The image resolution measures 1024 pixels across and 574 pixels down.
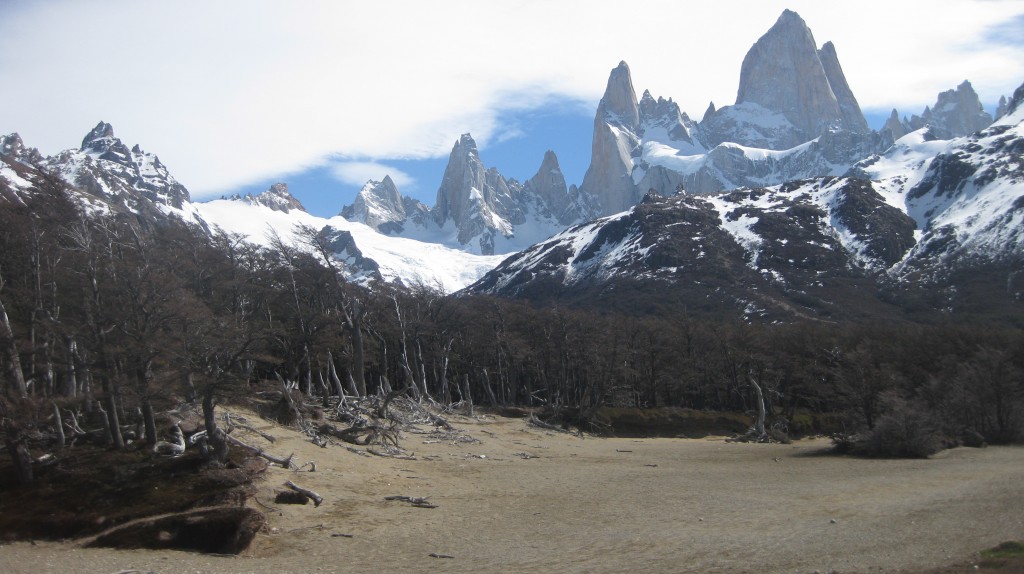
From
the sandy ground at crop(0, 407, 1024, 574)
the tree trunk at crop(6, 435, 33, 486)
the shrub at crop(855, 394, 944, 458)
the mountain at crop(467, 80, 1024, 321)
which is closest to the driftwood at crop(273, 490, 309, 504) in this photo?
the sandy ground at crop(0, 407, 1024, 574)

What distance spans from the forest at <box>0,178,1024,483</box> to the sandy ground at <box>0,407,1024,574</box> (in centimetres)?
413

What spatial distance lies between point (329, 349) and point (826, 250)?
447 ft

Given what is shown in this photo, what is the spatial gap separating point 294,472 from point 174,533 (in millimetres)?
5716

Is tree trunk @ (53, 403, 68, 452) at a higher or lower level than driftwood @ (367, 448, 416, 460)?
higher

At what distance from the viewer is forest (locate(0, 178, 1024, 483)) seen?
2089 centimetres

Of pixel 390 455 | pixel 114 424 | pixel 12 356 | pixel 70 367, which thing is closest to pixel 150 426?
pixel 114 424

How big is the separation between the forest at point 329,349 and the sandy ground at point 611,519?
413 centimetres

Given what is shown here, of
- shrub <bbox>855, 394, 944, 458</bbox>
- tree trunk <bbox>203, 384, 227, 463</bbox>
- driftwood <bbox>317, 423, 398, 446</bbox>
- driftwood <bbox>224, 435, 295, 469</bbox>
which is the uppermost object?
tree trunk <bbox>203, 384, 227, 463</bbox>

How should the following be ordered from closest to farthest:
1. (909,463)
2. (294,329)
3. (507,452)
Result: (909,463) < (507,452) < (294,329)

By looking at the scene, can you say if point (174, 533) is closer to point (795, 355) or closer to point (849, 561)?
point (849, 561)

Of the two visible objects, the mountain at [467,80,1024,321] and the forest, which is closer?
the forest

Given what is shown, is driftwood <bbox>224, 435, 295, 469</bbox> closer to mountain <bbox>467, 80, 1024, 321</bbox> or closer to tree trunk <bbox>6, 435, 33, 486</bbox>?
tree trunk <bbox>6, 435, 33, 486</bbox>

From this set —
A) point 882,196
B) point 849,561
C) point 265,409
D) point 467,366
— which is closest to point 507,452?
point 265,409

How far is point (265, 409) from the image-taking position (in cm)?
2917
